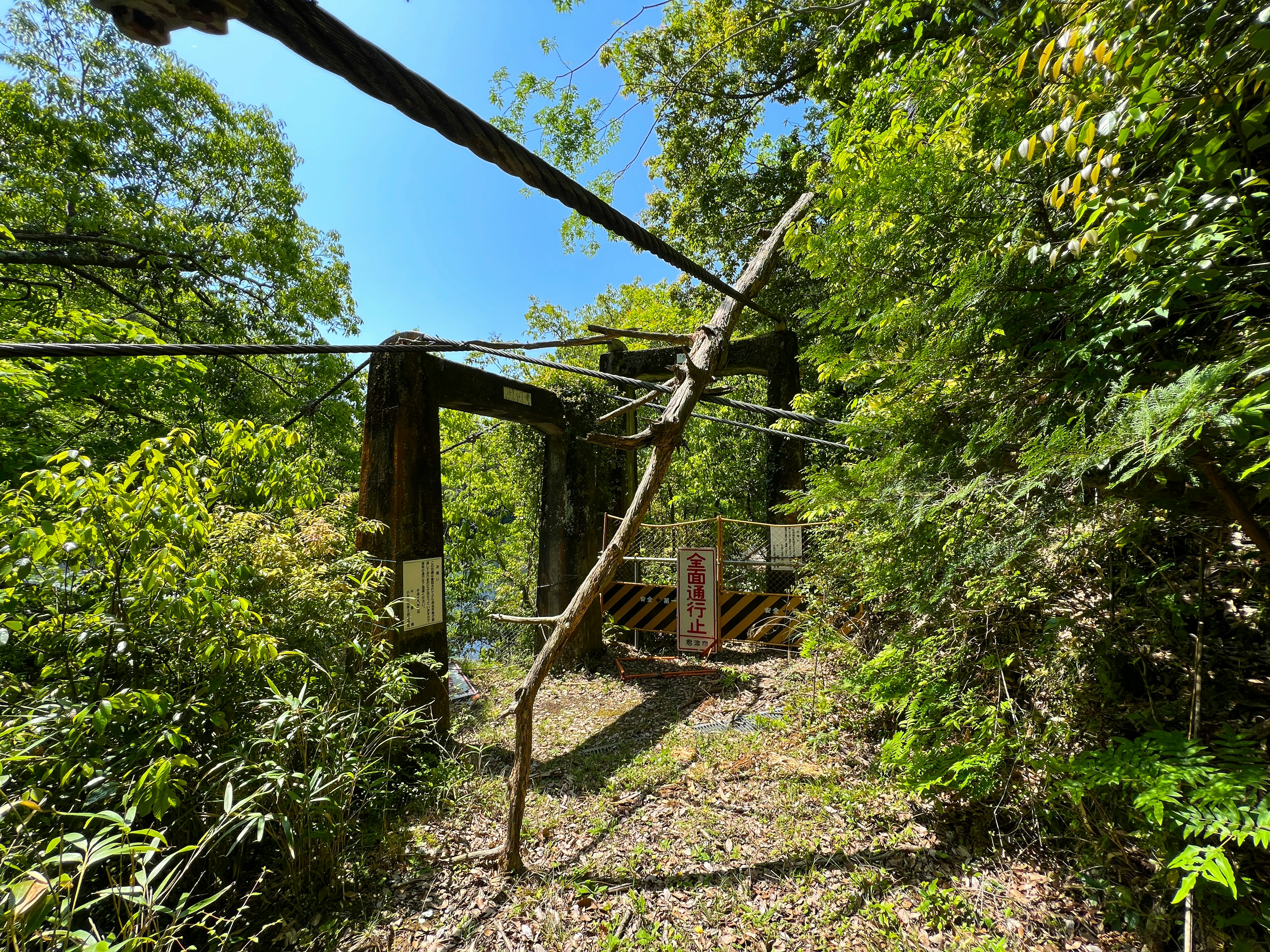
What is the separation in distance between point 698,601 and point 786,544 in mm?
1668

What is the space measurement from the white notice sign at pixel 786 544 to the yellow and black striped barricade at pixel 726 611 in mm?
551

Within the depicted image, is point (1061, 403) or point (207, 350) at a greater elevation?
point (207, 350)

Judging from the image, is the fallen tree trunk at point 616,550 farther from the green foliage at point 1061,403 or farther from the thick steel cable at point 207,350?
the green foliage at point 1061,403

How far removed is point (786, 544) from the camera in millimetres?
7617

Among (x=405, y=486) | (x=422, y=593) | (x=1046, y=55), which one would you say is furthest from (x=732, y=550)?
(x=1046, y=55)

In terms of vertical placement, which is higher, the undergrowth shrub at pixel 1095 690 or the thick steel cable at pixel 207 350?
the thick steel cable at pixel 207 350

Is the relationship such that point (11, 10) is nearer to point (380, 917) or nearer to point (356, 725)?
point (356, 725)

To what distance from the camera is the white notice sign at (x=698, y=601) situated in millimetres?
6840

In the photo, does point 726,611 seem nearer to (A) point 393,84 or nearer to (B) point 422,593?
(B) point 422,593

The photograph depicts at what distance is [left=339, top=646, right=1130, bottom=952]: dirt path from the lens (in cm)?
234

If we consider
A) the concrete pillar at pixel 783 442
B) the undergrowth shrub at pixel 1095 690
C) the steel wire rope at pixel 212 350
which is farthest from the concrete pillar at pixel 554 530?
the undergrowth shrub at pixel 1095 690

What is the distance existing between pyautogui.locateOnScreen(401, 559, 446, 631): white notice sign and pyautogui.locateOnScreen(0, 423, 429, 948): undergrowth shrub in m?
0.99

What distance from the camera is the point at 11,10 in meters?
7.41

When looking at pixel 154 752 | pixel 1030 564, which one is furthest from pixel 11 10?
pixel 1030 564
